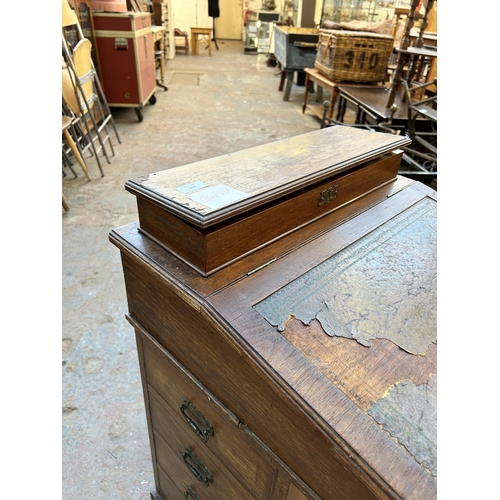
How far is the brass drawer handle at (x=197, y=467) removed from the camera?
3.03 ft

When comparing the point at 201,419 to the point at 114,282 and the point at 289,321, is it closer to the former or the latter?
the point at 289,321

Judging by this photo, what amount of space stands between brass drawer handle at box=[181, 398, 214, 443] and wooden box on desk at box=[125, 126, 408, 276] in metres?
0.38

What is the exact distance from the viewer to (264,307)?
0.63 meters

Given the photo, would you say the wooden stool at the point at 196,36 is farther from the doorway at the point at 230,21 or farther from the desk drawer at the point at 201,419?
the desk drawer at the point at 201,419

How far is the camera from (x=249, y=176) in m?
0.79

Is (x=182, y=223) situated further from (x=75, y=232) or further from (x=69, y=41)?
(x=69, y=41)

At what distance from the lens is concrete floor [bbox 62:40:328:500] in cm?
142

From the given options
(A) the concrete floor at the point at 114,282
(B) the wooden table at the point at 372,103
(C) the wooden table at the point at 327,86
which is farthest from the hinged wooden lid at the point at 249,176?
(C) the wooden table at the point at 327,86

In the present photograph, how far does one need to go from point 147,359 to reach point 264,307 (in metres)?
0.49

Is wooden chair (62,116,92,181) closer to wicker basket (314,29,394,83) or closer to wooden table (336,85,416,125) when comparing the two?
wooden table (336,85,416,125)
